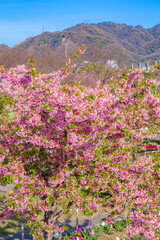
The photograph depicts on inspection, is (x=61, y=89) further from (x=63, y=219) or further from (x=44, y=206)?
(x=63, y=219)

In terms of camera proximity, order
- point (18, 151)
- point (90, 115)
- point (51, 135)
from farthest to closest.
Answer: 1. point (18, 151)
2. point (51, 135)
3. point (90, 115)

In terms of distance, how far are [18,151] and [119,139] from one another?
2.66 metres

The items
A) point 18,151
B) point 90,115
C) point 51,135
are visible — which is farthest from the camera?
point 18,151

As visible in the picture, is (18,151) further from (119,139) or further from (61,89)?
(119,139)

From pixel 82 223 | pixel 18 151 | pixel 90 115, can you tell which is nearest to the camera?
pixel 90 115

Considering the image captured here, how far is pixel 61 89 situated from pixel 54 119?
78 centimetres

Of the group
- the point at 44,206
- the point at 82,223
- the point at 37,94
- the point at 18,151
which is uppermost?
the point at 37,94

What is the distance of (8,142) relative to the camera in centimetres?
700

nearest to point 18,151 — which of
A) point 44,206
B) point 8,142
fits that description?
point 8,142

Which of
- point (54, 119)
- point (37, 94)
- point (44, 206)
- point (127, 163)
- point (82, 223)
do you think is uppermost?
point (37, 94)

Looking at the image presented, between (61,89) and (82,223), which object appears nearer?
(61,89)

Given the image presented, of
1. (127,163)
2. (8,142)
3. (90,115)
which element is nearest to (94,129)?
(90,115)

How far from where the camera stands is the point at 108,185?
7.07 metres

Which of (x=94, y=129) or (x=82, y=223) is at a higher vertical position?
(x=94, y=129)
